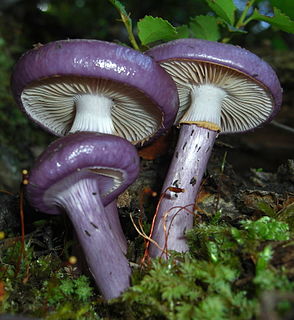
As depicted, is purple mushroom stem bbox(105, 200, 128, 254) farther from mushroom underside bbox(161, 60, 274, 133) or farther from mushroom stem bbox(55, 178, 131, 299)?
mushroom underside bbox(161, 60, 274, 133)

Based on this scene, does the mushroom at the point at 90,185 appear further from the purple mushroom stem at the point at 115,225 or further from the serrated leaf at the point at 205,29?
the serrated leaf at the point at 205,29

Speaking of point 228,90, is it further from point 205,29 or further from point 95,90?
point 95,90

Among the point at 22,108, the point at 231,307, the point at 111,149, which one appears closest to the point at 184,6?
the point at 22,108

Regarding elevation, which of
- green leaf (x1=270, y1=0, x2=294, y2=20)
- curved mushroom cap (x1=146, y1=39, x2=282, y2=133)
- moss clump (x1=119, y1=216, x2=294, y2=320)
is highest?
green leaf (x1=270, y1=0, x2=294, y2=20)

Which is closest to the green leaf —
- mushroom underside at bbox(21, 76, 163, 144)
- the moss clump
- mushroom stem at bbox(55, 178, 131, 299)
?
mushroom underside at bbox(21, 76, 163, 144)

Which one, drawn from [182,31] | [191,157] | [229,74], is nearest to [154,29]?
[182,31]

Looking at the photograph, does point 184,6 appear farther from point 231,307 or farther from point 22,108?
point 231,307
